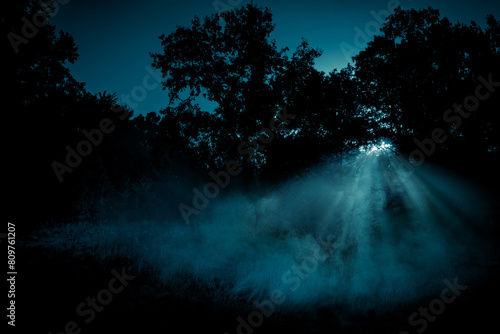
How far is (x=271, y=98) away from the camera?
40.2 feet

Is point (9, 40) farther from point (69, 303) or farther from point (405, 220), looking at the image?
point (405, 220)

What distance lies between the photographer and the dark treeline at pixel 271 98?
28.4ft

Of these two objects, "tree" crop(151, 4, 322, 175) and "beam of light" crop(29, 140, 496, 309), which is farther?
"tree" crop(151, 4, 322, 175)

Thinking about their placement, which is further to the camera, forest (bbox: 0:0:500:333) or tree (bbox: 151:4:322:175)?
tree (bbox: 151:4:322:175)

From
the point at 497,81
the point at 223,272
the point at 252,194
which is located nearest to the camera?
the point at 223,272

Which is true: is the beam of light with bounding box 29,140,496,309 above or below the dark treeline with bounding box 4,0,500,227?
below

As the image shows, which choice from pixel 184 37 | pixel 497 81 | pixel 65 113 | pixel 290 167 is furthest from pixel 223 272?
pixel 497 81

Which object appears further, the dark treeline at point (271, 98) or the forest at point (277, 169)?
the dark treeline at point (271, 98)

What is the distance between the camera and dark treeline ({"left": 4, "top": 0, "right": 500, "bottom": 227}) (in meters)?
8.66

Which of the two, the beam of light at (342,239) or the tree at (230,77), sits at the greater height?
the tree at (230,77)

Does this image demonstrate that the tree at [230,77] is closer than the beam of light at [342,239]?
No

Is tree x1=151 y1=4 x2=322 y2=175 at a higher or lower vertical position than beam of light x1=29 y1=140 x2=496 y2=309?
higher

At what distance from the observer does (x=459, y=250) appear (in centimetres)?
1064

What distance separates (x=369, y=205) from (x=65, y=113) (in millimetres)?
13312
